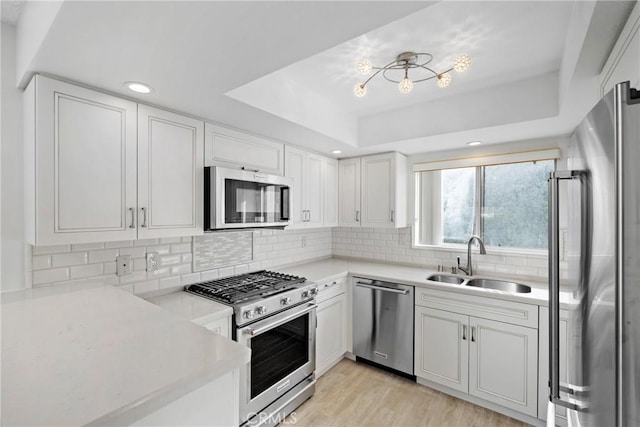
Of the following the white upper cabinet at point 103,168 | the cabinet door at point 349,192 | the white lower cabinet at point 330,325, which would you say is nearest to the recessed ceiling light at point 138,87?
the white upper cabinet at point 103,168

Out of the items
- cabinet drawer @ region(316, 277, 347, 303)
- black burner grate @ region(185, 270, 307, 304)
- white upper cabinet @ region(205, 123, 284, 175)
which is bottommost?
cabinet drawer @ region(316, 277, 347, 303)

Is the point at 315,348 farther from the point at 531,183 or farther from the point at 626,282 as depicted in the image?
the point at 531,183

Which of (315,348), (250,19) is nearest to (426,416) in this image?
(315,348)

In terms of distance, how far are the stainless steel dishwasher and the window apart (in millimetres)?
896

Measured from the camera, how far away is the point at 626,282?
578mm

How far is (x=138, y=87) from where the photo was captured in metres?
1.56

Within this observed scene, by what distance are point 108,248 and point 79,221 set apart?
0.37m

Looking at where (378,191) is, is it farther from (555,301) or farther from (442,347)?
(555,301)

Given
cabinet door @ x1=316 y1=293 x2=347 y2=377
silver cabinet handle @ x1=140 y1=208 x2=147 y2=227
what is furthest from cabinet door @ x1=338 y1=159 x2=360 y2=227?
silver cabinet handle @ x1=140 y1=208 x2=147 y2=227

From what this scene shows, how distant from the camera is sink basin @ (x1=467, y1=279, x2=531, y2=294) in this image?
255 cm

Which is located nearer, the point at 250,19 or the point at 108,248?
the point at 250,19

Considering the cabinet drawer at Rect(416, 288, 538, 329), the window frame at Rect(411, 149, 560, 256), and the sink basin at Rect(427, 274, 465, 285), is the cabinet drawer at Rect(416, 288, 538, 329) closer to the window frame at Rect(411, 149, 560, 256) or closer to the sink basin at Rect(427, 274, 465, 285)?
the sink basin at Rect(427, 274, 465, 285)

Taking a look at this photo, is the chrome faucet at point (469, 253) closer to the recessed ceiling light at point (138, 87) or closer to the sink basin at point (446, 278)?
the sink basin at point (446, 278)

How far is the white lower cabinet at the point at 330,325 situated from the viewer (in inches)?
106
